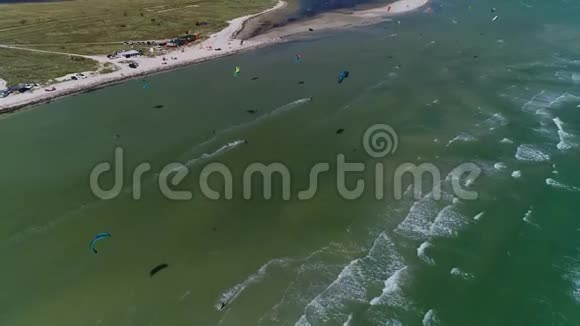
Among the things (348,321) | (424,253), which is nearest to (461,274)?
(424,253)

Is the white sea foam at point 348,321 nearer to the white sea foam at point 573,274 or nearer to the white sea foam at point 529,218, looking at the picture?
the white sea foam at point 573,274

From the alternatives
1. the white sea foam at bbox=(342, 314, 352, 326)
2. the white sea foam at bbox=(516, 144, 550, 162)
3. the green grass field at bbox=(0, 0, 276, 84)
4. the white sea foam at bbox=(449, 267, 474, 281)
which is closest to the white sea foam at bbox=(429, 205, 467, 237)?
the white sea foam at bbox=(449, 267, 474, 281)

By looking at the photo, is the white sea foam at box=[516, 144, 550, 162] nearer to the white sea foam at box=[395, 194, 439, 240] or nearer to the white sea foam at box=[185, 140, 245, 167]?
the white sea foam at box=[395, 194, 439, 240]

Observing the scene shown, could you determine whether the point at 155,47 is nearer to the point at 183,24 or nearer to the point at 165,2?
the point at 183,24

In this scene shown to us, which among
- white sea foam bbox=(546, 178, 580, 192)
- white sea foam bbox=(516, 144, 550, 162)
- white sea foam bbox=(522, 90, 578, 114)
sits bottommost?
white sea foam bbox=(546, 178, 580, 192)

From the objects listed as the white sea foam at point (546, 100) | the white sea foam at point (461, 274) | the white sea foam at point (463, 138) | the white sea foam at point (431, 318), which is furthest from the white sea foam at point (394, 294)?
the white sea foam at point (546, 100)

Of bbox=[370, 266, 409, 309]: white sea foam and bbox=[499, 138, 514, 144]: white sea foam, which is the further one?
bbox=[499, 138, 514, 144]: white sea foam

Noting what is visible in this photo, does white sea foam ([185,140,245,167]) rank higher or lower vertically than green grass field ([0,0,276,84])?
lower
